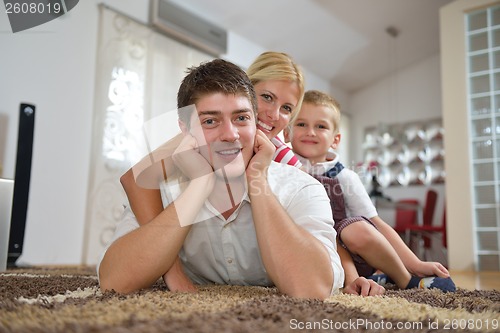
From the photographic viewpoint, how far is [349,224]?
1.54 m

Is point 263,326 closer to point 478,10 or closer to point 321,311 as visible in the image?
point 321,311

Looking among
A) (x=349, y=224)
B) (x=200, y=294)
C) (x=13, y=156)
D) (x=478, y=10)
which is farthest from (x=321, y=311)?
(x=478, y=10)

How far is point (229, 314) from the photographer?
78 cm

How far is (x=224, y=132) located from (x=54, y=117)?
2.97 metres

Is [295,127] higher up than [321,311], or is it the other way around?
[295,127]

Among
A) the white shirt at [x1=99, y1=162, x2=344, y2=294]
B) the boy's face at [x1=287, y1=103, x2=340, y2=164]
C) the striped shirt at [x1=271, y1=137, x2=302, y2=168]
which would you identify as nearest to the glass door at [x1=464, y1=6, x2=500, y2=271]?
the boy's face at [x1=287, y1=103, x2=340, y2=164]

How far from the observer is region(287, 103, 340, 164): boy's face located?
6.64 ft

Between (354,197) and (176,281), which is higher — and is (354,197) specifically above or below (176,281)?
above

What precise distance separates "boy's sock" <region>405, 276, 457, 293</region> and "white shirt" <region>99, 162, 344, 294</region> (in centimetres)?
52

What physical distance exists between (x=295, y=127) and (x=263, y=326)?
57.3 inches

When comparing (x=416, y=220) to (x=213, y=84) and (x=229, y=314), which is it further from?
→ (x=229, y=314)

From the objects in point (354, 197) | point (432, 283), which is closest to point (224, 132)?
point (354, 197)

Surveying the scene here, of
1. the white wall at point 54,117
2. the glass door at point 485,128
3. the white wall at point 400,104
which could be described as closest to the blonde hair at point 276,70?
the white wall at point 54,117

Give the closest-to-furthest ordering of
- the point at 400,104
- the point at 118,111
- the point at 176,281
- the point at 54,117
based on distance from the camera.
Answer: the point at 176,281, the point at 54,117, the point at 118,111, the point at 400,104
